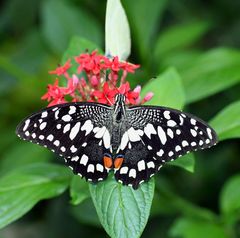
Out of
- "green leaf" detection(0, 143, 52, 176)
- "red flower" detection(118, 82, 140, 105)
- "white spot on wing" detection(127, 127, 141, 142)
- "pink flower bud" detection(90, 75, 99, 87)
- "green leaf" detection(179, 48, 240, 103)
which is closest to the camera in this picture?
"white spot on wing" detection(127, 127, 141, 142)

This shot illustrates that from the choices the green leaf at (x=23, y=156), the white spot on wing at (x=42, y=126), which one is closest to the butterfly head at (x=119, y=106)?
the white spot on wing at (x=42, y=126)

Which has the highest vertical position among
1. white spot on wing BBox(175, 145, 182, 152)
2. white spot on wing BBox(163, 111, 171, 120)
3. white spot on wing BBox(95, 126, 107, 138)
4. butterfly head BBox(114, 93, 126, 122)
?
white spot on wing BBox(163, 111, 171, 120)

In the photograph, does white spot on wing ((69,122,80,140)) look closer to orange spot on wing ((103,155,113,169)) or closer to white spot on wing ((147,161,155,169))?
orange spot on wing ((103,155,113,169))

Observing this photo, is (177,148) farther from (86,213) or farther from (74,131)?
(86,213)

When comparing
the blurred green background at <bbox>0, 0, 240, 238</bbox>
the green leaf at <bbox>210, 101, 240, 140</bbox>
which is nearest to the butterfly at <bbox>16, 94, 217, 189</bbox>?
the green leaf at <bbox>210, 101, 240, 140</bbox>

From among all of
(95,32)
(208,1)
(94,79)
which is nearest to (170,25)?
(208,1)

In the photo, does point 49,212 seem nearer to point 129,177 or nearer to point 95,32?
point 95,32

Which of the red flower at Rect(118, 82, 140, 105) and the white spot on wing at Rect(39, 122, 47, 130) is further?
the red flower at Rect(118, 82, 140, 105)
